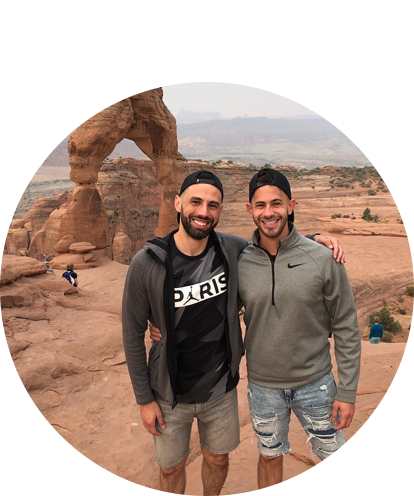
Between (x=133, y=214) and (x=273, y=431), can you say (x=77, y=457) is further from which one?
(x=133, y=214)

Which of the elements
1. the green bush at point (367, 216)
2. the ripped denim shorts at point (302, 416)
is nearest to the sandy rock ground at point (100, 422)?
the ripped denim shorts at point (302, 416)

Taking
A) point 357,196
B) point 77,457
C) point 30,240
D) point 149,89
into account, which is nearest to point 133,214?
point 30,240

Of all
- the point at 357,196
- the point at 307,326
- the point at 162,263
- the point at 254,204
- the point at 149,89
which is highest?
the point at 149,89

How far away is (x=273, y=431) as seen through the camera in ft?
8.18

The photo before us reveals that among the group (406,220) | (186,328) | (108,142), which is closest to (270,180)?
(186,328)

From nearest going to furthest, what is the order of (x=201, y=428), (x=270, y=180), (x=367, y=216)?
(x=270, y=180) < (x=201, y=428) < (x=367, y=216)

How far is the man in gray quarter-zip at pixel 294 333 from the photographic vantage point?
7.75 ft

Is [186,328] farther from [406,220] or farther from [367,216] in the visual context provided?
[367,216]

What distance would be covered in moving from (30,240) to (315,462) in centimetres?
2683

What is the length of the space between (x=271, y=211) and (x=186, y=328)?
984 millimetres

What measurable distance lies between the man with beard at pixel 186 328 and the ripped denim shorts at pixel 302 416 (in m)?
0.25

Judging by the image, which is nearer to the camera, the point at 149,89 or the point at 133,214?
the point at 149,89

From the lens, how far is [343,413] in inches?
93.2

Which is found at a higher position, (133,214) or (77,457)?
(77,457)
